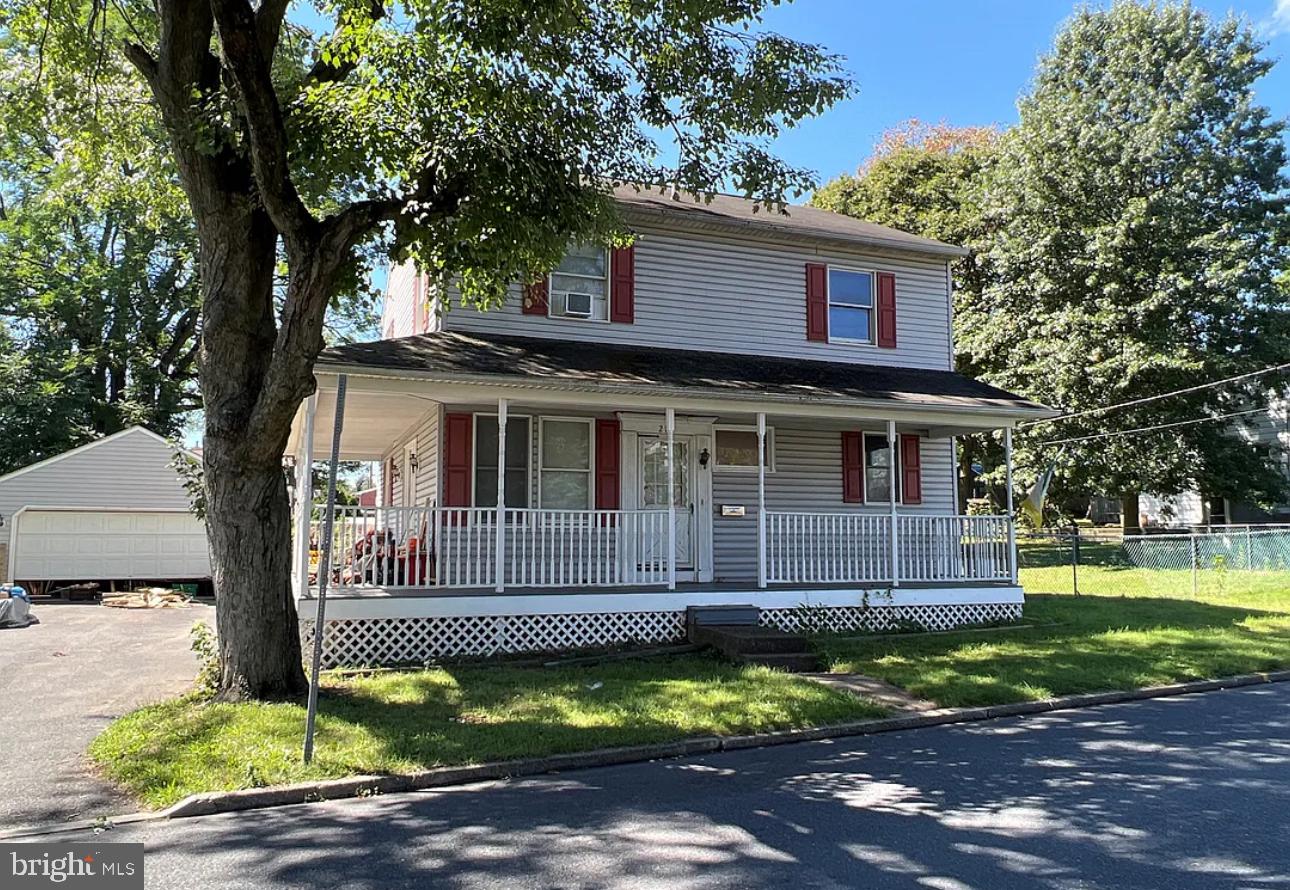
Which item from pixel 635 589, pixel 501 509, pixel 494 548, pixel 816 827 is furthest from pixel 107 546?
pixel 816 827

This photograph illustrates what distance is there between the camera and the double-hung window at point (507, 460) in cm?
1213

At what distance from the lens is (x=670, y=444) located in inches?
448

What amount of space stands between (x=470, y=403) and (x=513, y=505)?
5.33 feet

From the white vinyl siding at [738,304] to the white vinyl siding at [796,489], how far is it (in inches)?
58.7

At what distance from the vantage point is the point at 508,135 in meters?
8.00

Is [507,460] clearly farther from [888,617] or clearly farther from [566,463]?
[888,617]

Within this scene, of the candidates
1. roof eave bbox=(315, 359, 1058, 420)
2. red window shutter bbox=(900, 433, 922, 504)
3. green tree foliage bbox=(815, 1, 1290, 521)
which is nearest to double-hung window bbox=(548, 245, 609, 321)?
roof eave bbox=(315, 359, 1058, 420)

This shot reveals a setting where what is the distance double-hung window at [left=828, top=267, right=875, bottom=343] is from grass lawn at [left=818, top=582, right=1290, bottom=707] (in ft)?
17.7

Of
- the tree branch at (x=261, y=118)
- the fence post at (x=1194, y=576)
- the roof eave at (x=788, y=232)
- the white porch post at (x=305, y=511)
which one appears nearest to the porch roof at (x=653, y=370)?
the white porch post at (x=305, y=511)

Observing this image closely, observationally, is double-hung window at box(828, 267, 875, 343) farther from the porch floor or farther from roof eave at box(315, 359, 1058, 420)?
the porch floor

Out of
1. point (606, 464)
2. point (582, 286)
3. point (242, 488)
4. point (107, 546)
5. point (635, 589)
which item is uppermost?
point (582, 286)

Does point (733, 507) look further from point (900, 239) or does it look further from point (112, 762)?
point (112, 762)

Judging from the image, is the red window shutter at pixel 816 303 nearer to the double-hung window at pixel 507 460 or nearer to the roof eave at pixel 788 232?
the roof eave at pixel 788 232

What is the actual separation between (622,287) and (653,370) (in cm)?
210
